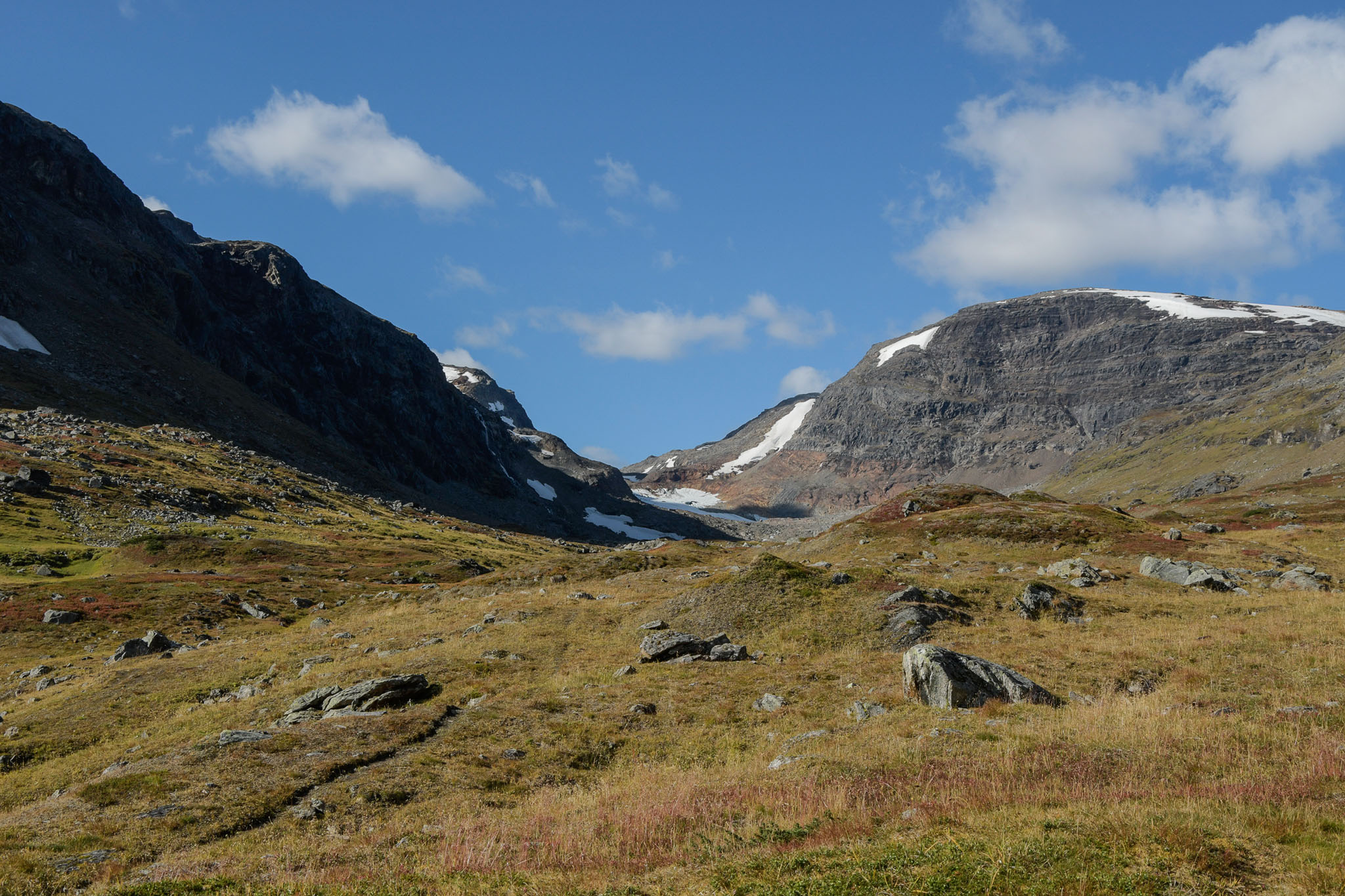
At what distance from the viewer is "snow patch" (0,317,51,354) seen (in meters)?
120

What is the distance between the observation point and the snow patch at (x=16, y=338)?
120m

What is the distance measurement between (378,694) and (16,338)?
143172 millimetres

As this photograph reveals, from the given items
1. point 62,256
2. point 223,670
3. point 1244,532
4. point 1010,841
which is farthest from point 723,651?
Result: point 62,256

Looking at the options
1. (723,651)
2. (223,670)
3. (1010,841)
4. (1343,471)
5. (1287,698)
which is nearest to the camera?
(1010,841)

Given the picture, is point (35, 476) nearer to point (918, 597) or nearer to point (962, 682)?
point (918, 597)

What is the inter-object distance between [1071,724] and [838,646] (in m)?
13.3

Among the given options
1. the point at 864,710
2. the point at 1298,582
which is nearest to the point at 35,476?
the point at 864,710

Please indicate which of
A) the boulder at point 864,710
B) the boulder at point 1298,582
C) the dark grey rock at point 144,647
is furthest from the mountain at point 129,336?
the boulder at point 1298,582

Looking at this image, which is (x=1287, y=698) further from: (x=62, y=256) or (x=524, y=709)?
(x=62, y=256)

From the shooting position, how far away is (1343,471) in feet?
454

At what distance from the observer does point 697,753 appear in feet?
65.7

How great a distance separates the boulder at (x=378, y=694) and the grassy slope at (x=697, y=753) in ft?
4.07

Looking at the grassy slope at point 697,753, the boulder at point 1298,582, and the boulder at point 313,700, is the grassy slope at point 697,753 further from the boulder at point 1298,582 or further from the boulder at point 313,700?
the boulder at point 1298,582

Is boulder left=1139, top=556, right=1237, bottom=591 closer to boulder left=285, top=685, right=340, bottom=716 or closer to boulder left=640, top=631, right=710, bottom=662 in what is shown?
boulder left=640, top=631, right=710, bottom=662
